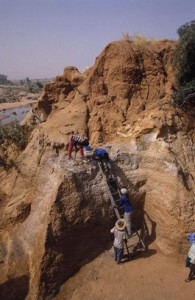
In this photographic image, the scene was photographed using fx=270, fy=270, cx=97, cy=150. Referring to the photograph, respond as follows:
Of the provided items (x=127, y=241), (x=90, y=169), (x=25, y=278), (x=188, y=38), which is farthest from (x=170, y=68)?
(x=25, y=278)

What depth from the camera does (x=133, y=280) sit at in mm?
7000

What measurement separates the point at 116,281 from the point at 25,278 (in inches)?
93.3

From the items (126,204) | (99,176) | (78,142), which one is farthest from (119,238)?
(78,142)

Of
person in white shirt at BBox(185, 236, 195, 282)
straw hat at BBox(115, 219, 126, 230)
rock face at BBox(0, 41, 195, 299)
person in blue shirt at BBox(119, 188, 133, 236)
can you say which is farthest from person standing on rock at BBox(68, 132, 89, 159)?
person in white shirt at BBox(185, 236, 195, 282)

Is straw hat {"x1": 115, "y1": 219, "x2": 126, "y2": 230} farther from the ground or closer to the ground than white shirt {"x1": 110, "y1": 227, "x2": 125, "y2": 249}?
farther from the ground

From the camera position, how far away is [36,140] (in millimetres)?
9422

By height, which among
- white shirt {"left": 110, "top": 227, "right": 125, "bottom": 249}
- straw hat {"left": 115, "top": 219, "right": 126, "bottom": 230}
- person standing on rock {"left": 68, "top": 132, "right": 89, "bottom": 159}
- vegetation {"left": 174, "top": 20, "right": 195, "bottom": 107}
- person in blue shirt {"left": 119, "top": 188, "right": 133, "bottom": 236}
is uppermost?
vegetation {"left": 174, "top": 20, "right": 195, "bottom": 107}

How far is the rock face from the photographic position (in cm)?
716

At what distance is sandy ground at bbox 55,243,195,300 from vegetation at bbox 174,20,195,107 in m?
4.86

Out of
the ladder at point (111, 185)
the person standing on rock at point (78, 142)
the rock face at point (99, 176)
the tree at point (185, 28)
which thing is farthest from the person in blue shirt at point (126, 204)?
the tree at point (185, 28)

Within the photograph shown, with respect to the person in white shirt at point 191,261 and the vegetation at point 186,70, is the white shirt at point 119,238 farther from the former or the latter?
the vegetation at point 186,70

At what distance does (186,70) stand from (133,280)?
21.5 feet

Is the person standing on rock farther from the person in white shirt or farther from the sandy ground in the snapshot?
the person in white shirt

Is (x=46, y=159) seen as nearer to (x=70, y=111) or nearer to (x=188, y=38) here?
(x=70, y=111)
